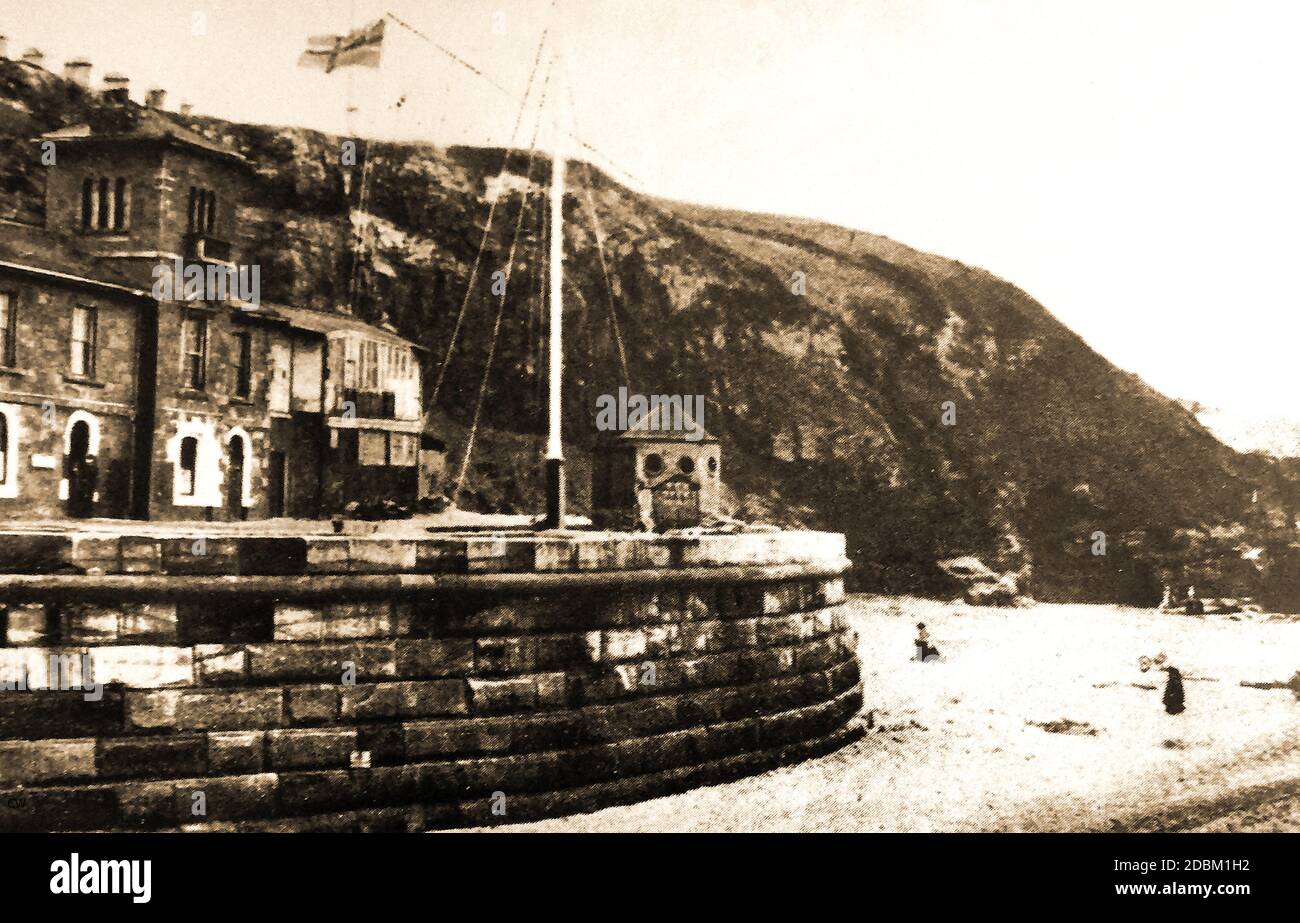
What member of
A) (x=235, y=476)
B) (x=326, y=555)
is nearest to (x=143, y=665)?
(x=326, y=555)

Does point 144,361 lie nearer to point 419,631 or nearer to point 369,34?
point 369,34

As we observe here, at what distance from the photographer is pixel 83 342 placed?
42.2ft

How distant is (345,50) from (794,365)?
2032 cm

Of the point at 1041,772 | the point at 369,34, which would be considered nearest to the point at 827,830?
the point at 1041,772

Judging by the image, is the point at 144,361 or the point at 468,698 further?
the point at 144,361

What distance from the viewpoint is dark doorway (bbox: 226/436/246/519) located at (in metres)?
14.6

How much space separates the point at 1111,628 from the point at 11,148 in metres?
22.0

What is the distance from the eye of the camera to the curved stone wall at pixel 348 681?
6.52 metres

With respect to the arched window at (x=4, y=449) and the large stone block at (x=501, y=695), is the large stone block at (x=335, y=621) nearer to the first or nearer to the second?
the large stone block at (x=501, y=695)

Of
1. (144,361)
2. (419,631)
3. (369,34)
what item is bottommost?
(419,631)

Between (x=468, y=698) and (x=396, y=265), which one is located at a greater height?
(x=396, y=265)

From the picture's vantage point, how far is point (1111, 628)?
64.0 feet
